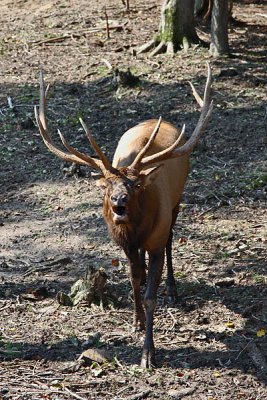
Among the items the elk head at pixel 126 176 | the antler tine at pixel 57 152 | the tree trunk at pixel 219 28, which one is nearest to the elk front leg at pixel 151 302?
the elk head at pixel 126 176

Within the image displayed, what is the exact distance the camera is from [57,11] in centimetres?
1681

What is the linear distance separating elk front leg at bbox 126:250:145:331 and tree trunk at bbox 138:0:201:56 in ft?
24.6

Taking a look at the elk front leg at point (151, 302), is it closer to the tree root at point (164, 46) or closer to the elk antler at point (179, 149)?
the elk antler at point (179, 149)

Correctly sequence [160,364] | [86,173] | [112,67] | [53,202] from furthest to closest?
[112,67], [86,173], [53,202], [160,364]

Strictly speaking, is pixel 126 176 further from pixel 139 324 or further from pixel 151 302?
pixel 139 324

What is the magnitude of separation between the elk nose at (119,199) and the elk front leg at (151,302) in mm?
849

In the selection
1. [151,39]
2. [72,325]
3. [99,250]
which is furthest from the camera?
[151,39]

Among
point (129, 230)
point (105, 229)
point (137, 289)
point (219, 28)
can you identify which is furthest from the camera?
point (219, 28)

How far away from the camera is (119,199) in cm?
619

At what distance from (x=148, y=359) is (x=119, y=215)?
115 cm

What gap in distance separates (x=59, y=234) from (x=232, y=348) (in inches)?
117

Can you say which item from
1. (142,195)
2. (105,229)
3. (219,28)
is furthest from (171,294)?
(219,28)

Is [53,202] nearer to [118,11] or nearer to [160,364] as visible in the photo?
[160,364]

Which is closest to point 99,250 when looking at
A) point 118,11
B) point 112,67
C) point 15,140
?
point 15,140
